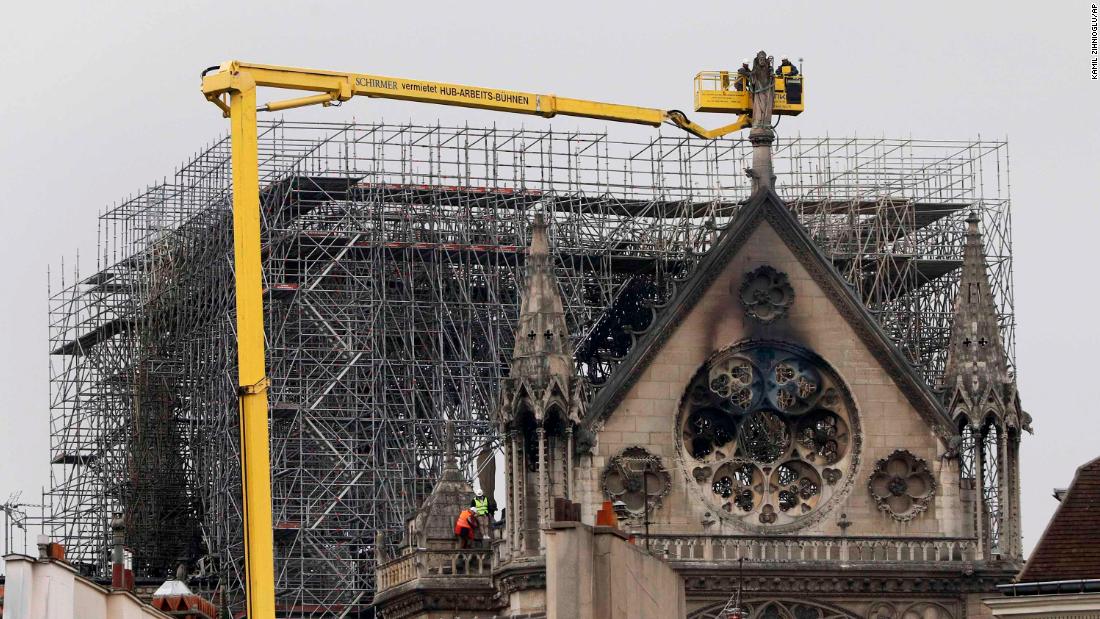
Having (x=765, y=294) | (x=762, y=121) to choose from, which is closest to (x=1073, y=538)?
(x=765, y=294)

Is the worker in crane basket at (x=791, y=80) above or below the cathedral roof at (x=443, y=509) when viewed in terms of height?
above

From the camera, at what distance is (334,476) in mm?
104438

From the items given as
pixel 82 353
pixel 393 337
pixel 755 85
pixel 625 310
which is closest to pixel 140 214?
pixel 82 353

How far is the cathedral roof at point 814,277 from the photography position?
83625 mm

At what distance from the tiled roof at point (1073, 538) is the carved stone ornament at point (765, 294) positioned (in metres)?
20.0

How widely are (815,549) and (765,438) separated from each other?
3.00 metres

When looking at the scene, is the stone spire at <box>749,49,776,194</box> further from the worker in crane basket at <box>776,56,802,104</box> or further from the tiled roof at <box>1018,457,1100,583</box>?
the tiled roof at <box>1018,457,1100,583</box>

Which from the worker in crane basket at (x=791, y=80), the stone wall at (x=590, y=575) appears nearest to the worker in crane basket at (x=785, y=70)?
the worker in crane basket at (x=791, y=80)

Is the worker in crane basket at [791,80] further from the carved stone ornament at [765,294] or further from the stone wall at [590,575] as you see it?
the stone wall at [590,575]

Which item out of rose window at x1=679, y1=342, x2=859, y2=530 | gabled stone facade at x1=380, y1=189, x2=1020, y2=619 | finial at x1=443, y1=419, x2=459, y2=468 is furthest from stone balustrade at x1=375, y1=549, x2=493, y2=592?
rose window at x1=679, y1=342, x2=859, y2=530

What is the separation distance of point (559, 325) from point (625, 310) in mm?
14121

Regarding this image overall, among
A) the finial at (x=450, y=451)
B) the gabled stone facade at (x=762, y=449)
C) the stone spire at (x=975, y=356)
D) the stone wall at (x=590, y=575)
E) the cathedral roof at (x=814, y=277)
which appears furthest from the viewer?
the finial at (x=450, y=451)

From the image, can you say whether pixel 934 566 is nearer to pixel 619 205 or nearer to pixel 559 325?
pixel 559 325

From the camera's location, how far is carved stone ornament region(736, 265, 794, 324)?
84.3 metres
